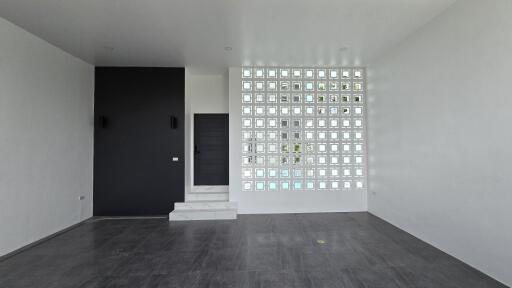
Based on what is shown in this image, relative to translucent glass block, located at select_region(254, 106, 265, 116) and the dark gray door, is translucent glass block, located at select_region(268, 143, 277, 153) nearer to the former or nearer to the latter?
translucent glass block, located at select_region(254, 106, 265, 116)

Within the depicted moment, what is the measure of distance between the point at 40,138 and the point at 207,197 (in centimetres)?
308

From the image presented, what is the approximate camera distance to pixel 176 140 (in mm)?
5430

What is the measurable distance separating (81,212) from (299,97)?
5009 millimetres

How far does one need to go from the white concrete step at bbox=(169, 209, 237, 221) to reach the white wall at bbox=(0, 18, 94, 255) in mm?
1825

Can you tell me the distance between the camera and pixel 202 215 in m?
5.07

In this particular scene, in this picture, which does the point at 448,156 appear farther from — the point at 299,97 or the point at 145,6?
the point at 145,6

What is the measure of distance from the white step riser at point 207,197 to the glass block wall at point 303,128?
706 millimetres

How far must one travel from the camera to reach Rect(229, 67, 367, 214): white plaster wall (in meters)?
5.44

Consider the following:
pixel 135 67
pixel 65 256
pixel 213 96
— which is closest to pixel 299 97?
pixel 213 96

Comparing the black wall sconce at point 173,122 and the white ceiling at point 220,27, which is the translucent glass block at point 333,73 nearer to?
the white ceiling at point 220,27

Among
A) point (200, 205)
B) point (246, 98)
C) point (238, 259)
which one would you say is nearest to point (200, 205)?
point (200, 205)

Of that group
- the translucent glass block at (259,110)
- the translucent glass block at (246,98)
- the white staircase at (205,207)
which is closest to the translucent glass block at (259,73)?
the translucent glass block at (246,98)

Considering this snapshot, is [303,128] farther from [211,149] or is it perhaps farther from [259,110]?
[211,149]

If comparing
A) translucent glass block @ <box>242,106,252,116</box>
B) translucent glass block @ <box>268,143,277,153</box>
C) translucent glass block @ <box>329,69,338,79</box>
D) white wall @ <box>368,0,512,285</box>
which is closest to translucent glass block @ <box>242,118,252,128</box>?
translucent glass block @ <box>242,106,252,116</box>
